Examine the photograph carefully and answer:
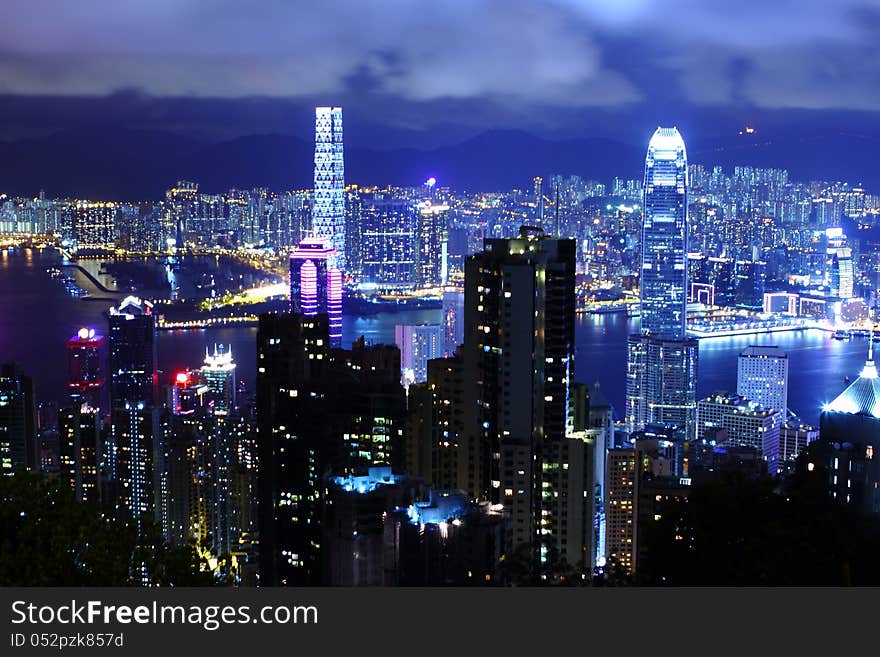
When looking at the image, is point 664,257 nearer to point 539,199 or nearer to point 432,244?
point 432,244

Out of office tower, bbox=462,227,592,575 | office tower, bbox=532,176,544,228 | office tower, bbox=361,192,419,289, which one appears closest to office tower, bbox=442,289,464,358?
office tower, bbox=462,227,592,575

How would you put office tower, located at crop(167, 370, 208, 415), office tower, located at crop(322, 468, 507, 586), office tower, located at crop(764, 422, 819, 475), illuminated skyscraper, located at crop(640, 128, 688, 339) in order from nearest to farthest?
office tower, located at crop(322, 468, 507, 586) < office tower, located at crop(764, 422, 819, 475) < office tower, located at crop(167, 370, 208, 415) < illuminated skyscraper, located at crop(640, 128, 688, 339)

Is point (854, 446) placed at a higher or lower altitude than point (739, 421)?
higher

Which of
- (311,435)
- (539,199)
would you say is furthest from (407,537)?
(539,199)

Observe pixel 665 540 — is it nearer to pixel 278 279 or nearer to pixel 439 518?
pixel 439 518

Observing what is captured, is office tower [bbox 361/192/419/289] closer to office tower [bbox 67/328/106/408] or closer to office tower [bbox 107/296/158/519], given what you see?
office tower [bbox 107/296/158/519]

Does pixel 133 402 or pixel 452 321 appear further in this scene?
pixel 133 402

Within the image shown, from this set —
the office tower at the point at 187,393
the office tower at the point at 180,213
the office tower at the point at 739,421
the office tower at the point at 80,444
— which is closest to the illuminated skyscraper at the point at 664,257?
the office tower at the point at 739,421
